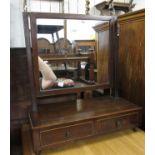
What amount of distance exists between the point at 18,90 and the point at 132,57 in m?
1.10

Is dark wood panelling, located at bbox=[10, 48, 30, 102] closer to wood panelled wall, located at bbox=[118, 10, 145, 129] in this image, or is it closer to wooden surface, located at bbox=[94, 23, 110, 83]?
wooden surface, located at bbox=[94, 23, 110, 83]

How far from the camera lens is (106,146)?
56.1 inches

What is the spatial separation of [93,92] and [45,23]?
2.66 ft

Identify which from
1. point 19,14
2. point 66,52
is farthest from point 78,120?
point 19,14

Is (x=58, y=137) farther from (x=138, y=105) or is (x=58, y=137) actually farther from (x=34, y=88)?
(x=138, y=105)

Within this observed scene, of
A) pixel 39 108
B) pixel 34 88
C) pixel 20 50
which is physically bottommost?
pixel 39 108

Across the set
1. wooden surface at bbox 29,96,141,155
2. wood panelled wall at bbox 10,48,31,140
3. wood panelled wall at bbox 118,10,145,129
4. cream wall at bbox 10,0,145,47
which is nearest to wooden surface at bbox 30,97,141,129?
wooden surface at bbox 29,96,141,155

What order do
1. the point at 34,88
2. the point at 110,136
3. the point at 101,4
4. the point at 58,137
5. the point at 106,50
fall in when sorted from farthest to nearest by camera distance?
the point at 101,4
the point at 106,50
the point at 110,136
the point at 34,88
the point at 58,137

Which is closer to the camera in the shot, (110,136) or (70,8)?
(110,136)

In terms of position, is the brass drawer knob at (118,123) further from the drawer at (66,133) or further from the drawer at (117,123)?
the drawer at (66,133)

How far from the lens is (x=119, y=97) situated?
1829 millimetres

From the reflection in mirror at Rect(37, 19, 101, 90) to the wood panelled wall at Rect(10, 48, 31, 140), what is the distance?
0.94 ft

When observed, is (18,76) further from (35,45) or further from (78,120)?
(78,120)

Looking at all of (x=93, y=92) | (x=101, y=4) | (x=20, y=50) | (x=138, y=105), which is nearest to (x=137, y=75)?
(x=138, y=105)
